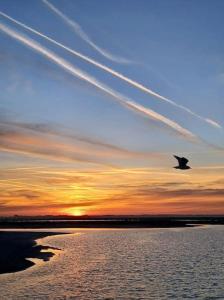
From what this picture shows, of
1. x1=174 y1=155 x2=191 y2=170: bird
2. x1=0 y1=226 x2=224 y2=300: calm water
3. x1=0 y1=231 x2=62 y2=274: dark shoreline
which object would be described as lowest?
x1=0 y1=226 x2=224 y2=300: calm water

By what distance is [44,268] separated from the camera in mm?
37844

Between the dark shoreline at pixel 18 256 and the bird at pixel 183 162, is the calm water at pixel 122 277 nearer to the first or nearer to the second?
the dark shoreline at pixel 18 256

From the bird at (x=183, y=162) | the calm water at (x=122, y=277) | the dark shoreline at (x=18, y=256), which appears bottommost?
the calm water at (x=122, y=277)

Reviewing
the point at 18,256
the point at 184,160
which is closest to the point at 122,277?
the point at 18,256

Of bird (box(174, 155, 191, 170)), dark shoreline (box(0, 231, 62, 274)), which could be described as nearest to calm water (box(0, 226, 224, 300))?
dark shoreline (box(0, 231, 62, 274))

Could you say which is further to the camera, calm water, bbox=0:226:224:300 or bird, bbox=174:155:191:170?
bird, bbox=174:155:191:170

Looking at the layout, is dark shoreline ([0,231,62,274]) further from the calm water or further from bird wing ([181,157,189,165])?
bird wing ([181,157,189,165])

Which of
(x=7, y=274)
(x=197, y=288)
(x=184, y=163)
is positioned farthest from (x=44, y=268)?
(x=184, y=163)

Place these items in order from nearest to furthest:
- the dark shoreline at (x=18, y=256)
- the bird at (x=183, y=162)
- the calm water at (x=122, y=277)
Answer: the calm water at (x=122, y=277)
the dark shoreline at (x=18, y=256)
the bird at (x=183, y=162)

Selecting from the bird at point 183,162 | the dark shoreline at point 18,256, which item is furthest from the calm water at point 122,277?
the bird at point 183,162

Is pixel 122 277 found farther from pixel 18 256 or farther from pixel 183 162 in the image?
pixel 183 162

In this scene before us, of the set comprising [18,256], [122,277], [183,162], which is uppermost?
[183,162]

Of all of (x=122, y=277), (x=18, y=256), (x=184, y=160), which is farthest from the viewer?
(x=184, y=160)

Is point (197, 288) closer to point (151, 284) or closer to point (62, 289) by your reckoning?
point (151, 284)
